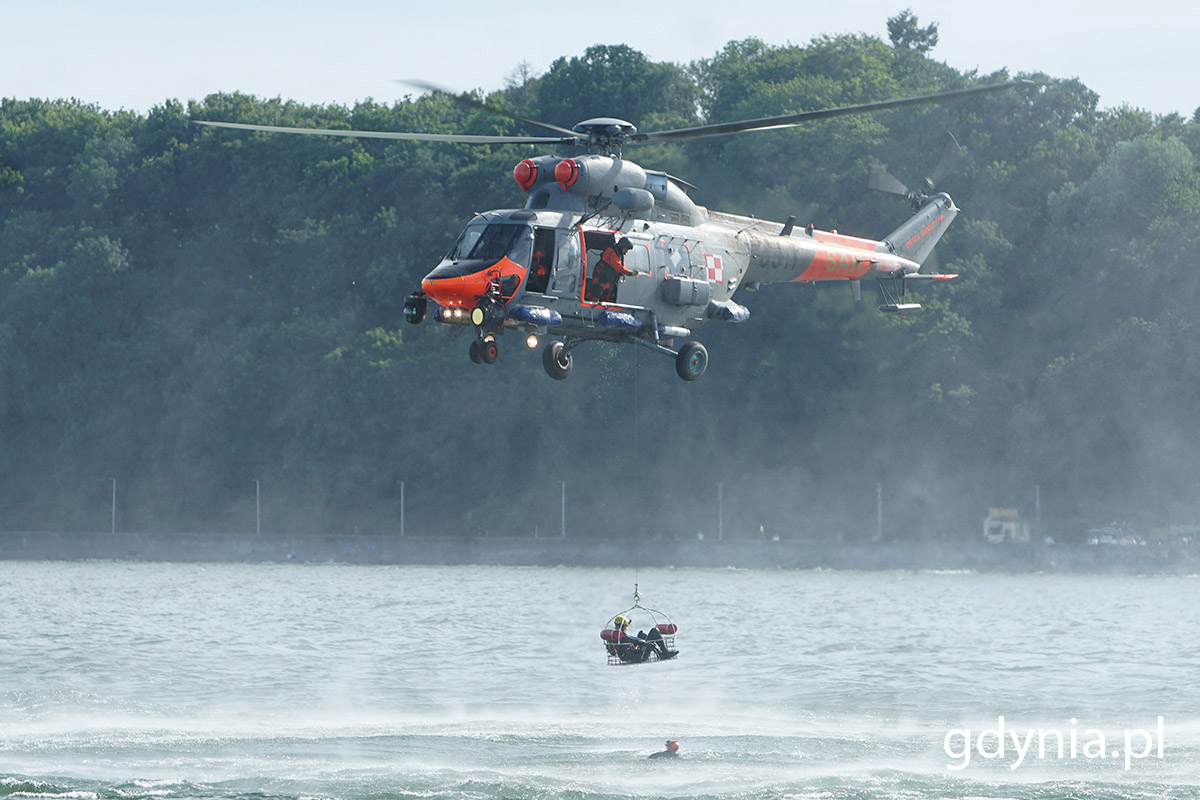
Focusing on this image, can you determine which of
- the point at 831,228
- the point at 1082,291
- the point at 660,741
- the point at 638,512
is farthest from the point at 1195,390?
the point at 660,741

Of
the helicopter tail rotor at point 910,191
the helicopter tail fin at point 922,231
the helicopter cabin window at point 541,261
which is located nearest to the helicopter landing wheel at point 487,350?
the helicopter cabin window at point 541,261

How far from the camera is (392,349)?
318ft

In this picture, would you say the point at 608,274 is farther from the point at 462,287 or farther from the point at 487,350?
the point at 462,287

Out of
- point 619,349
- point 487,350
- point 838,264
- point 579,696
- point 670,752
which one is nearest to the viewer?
point 487,350

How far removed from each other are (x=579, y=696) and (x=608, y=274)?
14.7 m

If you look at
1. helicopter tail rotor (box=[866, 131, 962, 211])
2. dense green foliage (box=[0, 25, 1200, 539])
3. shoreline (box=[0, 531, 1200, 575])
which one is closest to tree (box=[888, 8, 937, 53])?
dense green foliage (box=[0, 25, 1200, 539])

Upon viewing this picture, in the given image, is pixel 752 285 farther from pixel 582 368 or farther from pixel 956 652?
pixel 582 368

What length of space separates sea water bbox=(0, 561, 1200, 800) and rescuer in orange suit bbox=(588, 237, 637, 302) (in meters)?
8.21

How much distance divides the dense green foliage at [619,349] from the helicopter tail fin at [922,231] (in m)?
46.4

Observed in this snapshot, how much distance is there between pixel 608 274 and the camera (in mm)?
27766

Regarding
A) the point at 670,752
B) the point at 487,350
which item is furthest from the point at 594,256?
the point at 670,752

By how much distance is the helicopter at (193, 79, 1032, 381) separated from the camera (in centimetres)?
2648

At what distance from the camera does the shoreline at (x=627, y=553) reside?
271 feet

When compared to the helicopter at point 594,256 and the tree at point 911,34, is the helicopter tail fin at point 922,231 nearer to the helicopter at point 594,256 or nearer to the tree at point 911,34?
the helicopter at point 594,256
